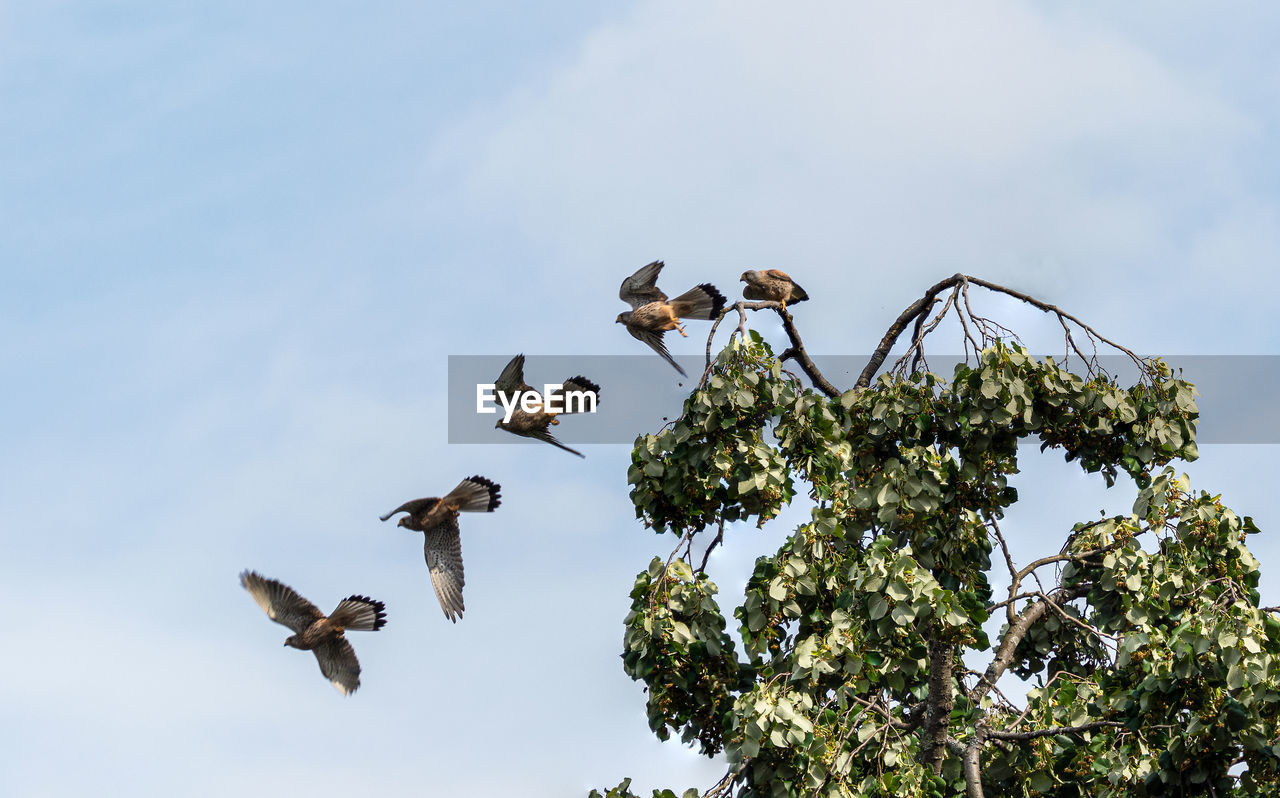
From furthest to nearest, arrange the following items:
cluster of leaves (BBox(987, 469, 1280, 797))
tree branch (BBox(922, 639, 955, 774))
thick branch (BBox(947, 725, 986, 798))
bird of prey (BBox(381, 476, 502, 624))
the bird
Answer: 1. the bird
2. bird of prey (BBox(381, 476, 502, 624))
3. tree branch (BBox(922, 639, 955, 774))
4. thick branch (BBox(947, 725, 986, 798))
5. cluster of leaves (BBox(987, 469, 1280, 797))

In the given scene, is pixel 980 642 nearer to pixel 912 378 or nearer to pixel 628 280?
pixel 912 378

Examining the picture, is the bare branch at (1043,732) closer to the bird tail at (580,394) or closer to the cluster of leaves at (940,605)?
the cluster of leaves at (940,605)

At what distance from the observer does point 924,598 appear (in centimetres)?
1107

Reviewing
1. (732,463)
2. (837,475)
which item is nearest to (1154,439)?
(837,475)

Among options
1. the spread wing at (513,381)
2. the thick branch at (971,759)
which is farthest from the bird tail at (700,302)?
the thick branch at (971,759)

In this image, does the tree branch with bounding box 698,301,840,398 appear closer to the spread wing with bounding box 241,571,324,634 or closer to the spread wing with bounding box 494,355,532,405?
the spread wing with bounding box 494,355,532,405

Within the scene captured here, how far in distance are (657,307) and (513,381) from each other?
4.80 feet

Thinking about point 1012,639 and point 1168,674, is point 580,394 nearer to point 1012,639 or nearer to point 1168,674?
point 1012,639

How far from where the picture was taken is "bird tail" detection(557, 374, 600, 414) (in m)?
13.3

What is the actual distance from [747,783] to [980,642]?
7.24 ft

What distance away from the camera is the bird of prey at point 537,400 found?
13.3m

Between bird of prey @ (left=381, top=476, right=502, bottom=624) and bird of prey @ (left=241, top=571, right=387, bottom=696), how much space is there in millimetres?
630

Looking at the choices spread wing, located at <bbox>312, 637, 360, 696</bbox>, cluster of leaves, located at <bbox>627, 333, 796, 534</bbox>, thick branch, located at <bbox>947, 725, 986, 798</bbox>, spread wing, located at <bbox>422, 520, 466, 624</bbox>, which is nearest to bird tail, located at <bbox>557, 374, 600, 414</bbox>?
cluster of leaves, located at <bbox>627, 333, 796, 534</bbox>

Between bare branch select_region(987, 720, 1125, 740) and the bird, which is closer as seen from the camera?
bare branch select_region(987, 720, 1125, 740)
